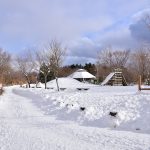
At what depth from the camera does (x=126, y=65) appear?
340ft

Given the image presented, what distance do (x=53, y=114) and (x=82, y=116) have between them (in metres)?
3.36

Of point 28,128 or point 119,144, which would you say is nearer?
point 119,144

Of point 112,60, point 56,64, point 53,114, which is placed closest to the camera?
point 53,114

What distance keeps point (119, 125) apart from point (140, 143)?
11.3ft

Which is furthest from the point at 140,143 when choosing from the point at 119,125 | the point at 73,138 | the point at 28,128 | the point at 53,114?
the point at 53,114

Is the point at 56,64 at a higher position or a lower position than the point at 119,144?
higher

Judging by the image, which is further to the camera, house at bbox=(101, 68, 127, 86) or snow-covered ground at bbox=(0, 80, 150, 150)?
house at bbox=(101, 68, 127, 86)

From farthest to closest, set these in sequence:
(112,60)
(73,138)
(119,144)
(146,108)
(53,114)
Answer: (112,60)
(53,114)
(146,108)
(73,138)
(119,144)

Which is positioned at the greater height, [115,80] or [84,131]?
[115,80]

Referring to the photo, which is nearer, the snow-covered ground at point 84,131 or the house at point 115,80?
the snow-covered ground at point 84,131

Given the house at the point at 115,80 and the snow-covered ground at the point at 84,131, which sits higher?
the house at the point at 115,80

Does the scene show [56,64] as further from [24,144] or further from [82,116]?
[24,144]

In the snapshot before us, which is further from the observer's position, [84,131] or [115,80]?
[115,80]

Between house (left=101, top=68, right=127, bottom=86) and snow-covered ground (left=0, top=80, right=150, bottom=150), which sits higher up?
house (left=101, top=68, right=127, bottom=86)
